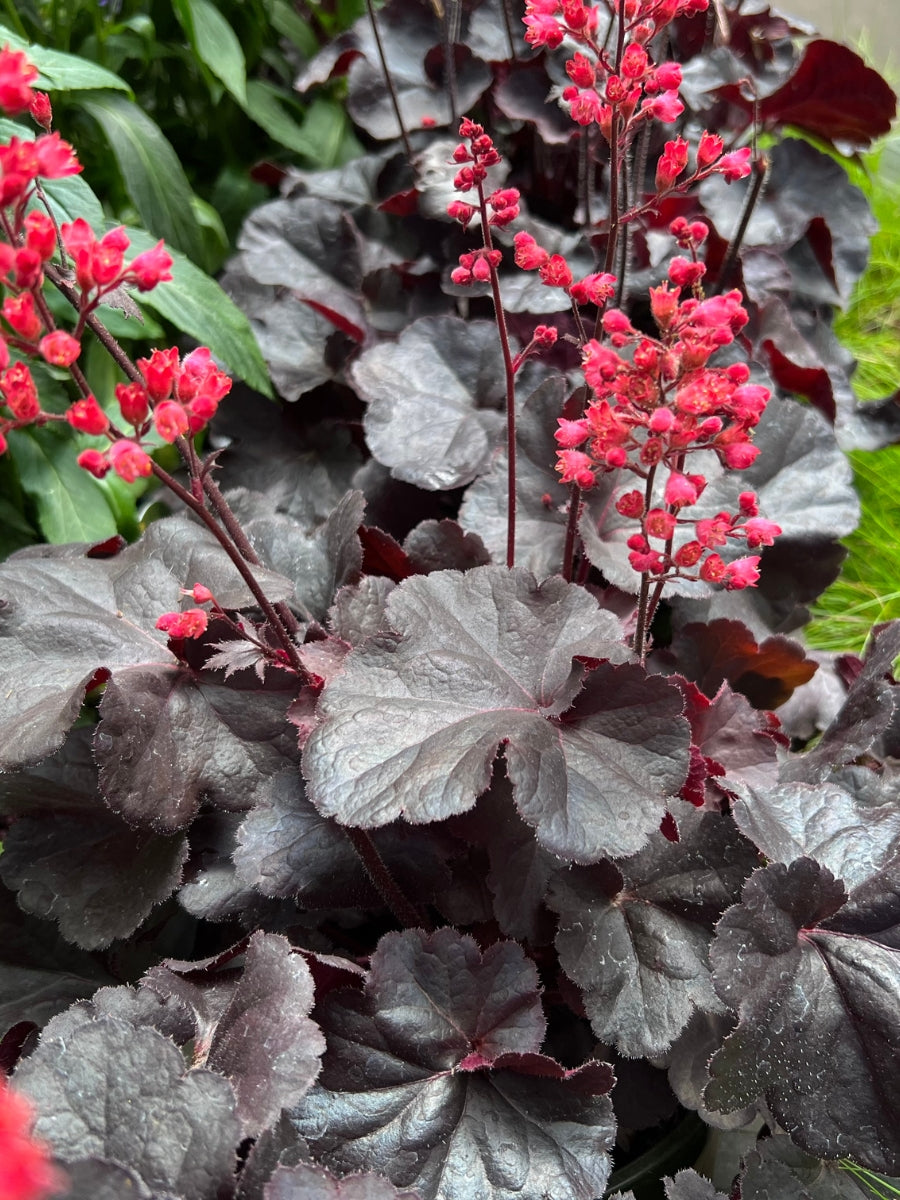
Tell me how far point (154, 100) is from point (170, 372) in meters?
1.81

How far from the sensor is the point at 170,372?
64 centimetres

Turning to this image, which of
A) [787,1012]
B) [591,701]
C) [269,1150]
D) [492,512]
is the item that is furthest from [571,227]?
[269,1150]

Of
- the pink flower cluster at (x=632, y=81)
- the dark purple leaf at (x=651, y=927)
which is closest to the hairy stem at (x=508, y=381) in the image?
the pink flower cluster at (x=632, y=81)

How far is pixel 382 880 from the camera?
86 centimetres

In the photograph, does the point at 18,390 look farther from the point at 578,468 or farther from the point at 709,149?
the point at 709,149

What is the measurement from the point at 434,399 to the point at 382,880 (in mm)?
736

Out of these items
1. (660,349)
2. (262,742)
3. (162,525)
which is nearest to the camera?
(660,349)

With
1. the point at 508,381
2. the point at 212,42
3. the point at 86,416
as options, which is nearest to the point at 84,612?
the point at 86,416

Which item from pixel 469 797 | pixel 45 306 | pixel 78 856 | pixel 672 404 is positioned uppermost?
pixel 45 306

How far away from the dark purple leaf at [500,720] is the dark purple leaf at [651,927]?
127 mm

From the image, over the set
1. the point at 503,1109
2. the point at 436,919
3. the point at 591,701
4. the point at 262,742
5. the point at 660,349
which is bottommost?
the point at 436,919

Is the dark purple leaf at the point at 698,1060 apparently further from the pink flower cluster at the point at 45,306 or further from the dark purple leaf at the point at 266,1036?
the pink flower cluster at the point at 45,306

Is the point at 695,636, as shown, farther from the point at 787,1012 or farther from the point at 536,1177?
the point at 536,1177

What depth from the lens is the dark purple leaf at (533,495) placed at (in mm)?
1167
